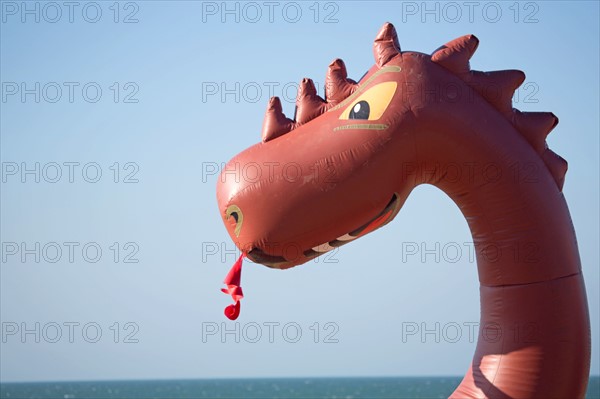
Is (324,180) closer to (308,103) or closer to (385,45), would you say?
(308,103)

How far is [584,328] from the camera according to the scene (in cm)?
538

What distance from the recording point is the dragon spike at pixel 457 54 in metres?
5.55

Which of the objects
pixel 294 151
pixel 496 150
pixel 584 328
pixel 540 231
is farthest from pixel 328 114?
pixel 584 328

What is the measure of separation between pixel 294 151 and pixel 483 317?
1.48 m

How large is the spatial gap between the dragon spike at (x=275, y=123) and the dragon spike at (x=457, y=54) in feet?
3.10

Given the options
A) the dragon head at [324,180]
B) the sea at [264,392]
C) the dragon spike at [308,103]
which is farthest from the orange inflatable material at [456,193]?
the sea at [264,392]

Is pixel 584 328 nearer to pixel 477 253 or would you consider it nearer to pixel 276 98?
pixel 477 253

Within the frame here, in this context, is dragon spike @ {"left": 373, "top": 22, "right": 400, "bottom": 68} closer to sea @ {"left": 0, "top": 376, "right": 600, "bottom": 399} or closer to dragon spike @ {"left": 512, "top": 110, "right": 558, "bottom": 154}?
dragon spike @ {"left": 512, "top": 110, "right": 558, "bottom": 154}

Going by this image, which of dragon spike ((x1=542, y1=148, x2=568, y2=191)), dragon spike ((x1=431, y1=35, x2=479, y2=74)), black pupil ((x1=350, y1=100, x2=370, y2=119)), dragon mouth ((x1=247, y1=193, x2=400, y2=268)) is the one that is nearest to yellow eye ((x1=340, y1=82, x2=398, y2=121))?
black pupil ((x1=350, y1=100, x2=370, y2=119))

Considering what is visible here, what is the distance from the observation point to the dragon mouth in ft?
17.8

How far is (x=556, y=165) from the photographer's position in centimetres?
559

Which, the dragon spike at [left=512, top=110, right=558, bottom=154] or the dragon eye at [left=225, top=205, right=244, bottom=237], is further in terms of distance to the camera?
the dragon spike at [left=512, top=110, right=558, bottom=154]

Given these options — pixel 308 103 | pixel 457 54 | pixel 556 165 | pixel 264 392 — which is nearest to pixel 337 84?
pixel 308 103

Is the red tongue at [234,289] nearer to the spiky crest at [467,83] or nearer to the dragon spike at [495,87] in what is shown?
the spiky crest at [467,83]
